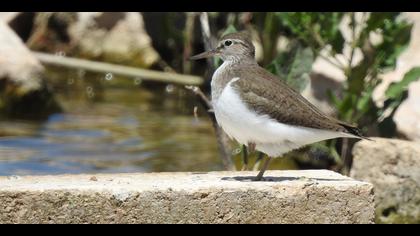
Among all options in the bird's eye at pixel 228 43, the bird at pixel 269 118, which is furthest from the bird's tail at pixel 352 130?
the bird's eye at pixel 228 43

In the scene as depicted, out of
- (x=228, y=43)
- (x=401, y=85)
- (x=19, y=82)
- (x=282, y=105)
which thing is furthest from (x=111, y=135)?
(x=282, y=105)

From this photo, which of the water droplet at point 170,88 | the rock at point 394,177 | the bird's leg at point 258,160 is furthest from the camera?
the water droplet at point 170,88

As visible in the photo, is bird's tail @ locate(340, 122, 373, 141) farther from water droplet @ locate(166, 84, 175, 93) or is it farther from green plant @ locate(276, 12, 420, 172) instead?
water droplet @ locate(166, 84, 175, 93)

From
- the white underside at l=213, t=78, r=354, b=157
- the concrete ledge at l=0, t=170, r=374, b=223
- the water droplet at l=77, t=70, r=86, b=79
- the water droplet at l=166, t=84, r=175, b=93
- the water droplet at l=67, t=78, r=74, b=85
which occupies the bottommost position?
the concrete ledge at l=0, t=170, r=374, b=223

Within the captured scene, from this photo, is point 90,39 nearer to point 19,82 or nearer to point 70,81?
point 70,81

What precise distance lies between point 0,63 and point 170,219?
233 inches

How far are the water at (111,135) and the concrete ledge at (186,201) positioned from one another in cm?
365

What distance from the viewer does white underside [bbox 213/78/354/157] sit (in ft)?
20.7

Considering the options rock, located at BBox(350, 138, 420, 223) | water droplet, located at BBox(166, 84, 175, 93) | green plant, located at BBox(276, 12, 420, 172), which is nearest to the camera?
rock, located at BBox(350, 138, 420, 223)

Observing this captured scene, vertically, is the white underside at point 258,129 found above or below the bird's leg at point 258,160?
above

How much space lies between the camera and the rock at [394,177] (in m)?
7.80

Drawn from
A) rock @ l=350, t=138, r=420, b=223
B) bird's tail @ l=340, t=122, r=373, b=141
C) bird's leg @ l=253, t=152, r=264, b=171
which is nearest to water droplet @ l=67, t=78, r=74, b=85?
bird's leg @ l=253, t=152, r=264, b=171

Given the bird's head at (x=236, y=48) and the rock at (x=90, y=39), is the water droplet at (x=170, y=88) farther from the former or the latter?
the bird's head at (x=236, y=48)

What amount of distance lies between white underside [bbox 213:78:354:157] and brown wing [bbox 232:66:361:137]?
0.04 meters
